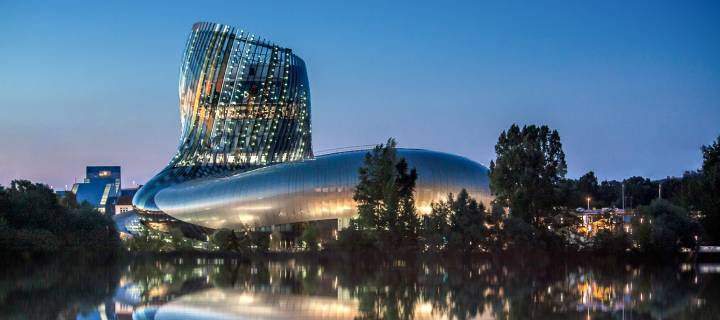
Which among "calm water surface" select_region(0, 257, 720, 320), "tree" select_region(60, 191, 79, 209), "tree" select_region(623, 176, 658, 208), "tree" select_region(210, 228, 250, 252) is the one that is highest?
"tree" select_region(623, 176, 658, 208)

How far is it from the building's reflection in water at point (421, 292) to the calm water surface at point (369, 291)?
4 centimetres

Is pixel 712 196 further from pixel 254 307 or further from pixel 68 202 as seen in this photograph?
pixel 68 202

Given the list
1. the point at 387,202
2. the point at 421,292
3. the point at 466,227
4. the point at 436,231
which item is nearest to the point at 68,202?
the point at 387,202

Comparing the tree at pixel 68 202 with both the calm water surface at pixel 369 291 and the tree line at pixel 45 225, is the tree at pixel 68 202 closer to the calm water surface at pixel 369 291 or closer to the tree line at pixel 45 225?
the tree line at pixel 45 225

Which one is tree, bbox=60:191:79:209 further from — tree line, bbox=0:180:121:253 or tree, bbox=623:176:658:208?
tree, bbox=623:176:658:208

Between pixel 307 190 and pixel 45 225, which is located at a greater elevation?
pixel 307 190

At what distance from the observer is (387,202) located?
6281 cm

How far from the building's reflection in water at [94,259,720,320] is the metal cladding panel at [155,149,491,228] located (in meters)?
27.5

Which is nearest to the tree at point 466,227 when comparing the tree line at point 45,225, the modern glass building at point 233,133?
the modern glass building at point 233,133

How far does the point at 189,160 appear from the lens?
107 metres

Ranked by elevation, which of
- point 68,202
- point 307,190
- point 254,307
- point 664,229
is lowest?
point 254,307

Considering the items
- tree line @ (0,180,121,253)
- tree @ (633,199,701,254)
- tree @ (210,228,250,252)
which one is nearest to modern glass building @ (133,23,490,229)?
tree @ (210,228,250,252)

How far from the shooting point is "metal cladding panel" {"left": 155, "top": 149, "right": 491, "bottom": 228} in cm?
8169

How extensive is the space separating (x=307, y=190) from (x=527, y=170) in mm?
25771
